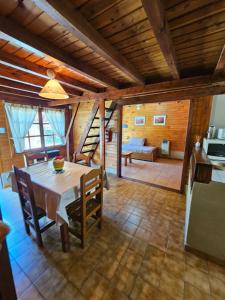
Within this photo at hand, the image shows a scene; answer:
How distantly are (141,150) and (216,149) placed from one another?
12.3 ft

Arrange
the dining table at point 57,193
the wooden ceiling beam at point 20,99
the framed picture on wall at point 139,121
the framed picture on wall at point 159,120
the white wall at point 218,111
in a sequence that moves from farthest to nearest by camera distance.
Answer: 1. the framed picture on wall at point 139,121
2. the framed picture on wall at point 159,120
3. the wooden ceiling beam at point 20,99
4. the white wall at point 218,111
5. the dining table at point 57,193

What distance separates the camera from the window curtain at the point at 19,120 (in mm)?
3548

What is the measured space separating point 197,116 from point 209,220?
80.1 inches

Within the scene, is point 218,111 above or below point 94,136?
above

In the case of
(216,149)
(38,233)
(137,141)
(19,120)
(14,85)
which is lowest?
(38,233)

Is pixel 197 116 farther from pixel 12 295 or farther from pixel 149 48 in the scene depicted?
pixel 12 295

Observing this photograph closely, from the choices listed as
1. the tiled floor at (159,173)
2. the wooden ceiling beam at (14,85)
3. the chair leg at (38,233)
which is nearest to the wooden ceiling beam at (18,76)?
the wooden ceiling beam at (14,85)

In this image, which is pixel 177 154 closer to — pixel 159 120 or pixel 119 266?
pixel 159 120

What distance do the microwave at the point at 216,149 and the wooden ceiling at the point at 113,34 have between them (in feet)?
3.48

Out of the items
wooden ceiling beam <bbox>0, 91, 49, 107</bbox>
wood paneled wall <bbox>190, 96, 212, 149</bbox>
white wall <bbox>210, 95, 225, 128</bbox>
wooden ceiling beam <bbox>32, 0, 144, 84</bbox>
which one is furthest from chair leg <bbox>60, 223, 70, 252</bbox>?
wooden ceiling beam <bbox>0, 91, 49, 107</bbox>

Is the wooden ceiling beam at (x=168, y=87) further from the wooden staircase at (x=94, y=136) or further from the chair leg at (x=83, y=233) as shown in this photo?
the chair leg at (x=83, y=233)

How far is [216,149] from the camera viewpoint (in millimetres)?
2207

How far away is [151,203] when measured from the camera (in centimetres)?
274

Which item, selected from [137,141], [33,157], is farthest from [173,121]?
[33,157]
